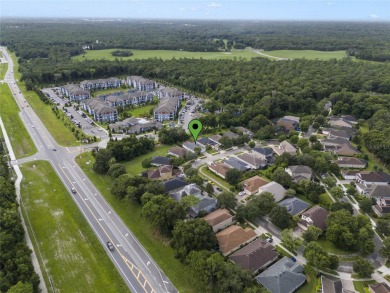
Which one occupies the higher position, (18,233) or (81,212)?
(18,233)

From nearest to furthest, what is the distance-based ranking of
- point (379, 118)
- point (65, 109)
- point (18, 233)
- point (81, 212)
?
point (18, 233), point (81, 212), point (379, 118), point (65, 109)

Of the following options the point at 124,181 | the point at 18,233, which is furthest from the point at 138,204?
the point at 18,233

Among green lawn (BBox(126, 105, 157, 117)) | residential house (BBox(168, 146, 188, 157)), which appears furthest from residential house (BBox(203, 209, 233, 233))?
green lawn (BBox(126, 105, 157, 117))

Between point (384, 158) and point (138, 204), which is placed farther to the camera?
point (384, 158)

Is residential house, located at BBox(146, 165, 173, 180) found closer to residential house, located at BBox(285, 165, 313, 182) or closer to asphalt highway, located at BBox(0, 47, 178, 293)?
asphalt highway, located at BBox(0, 47, 178, 293)

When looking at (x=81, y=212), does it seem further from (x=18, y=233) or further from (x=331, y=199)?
(x=331, y=199)

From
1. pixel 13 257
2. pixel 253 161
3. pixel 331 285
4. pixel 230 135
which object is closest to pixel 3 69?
pixel 230 135
